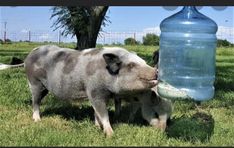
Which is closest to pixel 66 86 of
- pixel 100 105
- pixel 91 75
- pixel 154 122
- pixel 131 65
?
pixel 91 75

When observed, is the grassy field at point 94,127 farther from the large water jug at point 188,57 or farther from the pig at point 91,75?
the large water jug at point 188,57

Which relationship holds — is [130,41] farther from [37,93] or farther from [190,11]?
[190,11]

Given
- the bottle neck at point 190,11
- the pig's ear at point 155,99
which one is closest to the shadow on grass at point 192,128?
the pig's ear at point 155,99

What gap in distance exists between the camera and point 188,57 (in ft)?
20.4

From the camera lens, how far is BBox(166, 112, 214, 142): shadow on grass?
6664 mm

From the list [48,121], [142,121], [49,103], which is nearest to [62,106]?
[49,103]

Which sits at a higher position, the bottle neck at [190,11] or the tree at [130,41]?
the bottle neck at [190,11]

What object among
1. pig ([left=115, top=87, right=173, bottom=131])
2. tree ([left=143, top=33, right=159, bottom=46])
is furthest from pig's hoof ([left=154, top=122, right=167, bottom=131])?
tree ([left=143, top=33, right=159, bottom=46])

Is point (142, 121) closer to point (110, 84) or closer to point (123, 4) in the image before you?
point (110, 84)

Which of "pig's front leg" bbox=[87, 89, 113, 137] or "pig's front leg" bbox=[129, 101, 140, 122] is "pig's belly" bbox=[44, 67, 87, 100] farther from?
"pig's front leg" bbox=[129, 101, 140, 122]

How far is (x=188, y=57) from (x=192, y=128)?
4.06ft

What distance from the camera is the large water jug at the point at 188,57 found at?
620 centimetres

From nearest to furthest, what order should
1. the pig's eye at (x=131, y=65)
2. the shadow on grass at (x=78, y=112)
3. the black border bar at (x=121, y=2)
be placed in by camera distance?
the black border bar at (x=121, y=2) → the pig's eye at (x=131, y=65) → the shadow on grass at (x=78, y=112)

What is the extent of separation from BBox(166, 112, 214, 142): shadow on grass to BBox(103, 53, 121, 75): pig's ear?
1.12 meters
